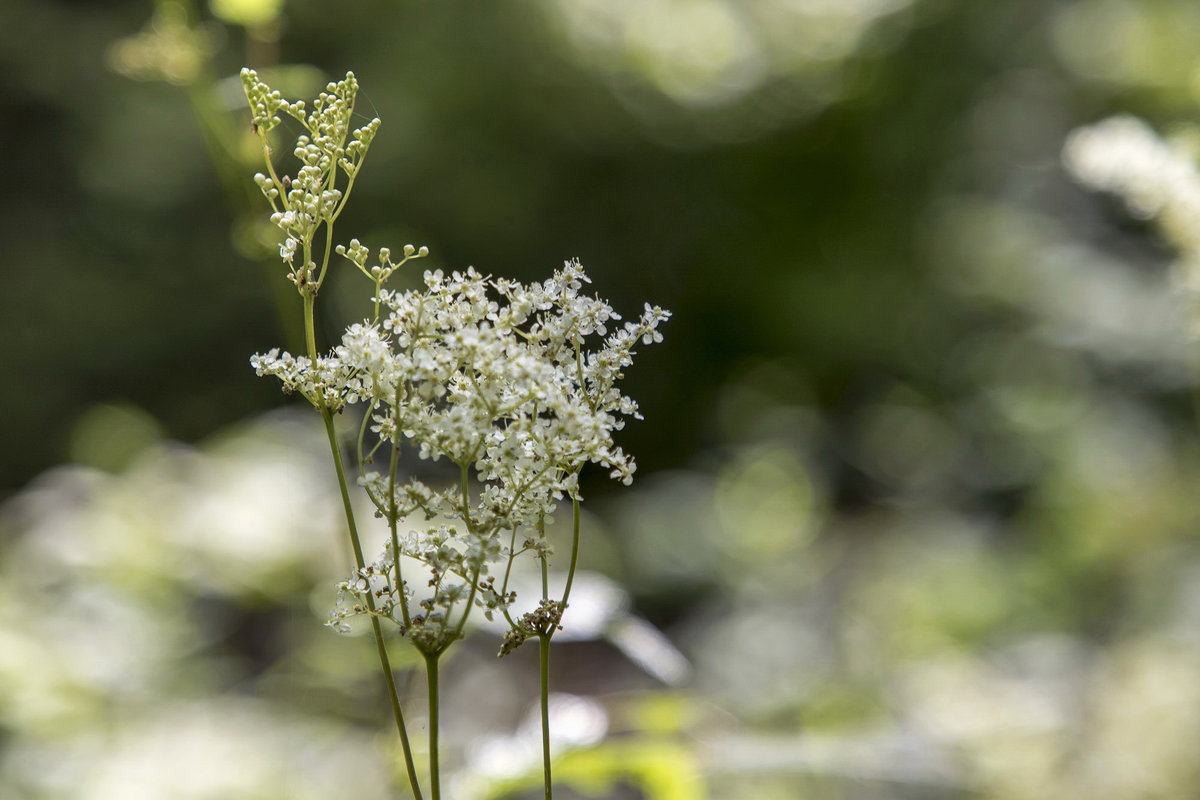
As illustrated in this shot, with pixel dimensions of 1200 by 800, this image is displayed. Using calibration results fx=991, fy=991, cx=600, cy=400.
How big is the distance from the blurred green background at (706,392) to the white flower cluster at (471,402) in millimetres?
804

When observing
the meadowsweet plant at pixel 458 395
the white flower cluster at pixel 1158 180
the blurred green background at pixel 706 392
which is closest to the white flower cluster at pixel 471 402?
the meadowsweet plant at pixel 458 395

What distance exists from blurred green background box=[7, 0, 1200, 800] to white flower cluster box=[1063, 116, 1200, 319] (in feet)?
2.92

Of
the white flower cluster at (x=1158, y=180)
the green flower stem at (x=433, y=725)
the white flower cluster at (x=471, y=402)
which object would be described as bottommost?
the green flower stem at (x=433, y=725)

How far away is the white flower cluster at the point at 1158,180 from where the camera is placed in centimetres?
127

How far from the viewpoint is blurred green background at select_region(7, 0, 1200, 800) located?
233 cm

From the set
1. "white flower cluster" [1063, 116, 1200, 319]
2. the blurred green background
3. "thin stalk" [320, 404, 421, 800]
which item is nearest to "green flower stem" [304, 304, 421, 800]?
"thin stalk" [320, 404, 421, 800]

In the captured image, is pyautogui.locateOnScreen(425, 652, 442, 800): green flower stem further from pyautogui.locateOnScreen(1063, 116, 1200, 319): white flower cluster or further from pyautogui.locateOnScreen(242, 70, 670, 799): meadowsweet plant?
pyautogui.locateOnScreen(1063, 116, 1200, 319): white flower cluster

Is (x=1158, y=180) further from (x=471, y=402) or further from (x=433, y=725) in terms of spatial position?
(x=433, y=725)

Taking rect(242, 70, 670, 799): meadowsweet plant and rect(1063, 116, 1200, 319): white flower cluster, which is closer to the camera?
rect(242, 70, 670, 799): meadowsweet plant

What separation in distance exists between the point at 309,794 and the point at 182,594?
912 millimetres

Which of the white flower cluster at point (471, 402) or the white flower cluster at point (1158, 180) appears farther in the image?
the white flower cluster at point (1158, 180)

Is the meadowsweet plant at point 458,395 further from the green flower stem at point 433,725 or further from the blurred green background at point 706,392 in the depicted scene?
the blurred green background at point 706,392

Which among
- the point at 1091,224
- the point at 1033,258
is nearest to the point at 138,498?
the point at 1033,258

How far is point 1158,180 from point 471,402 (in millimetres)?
1098
